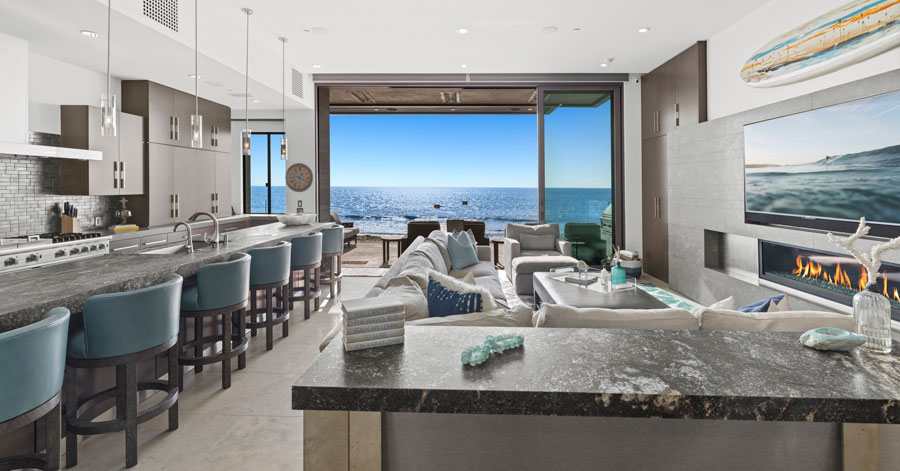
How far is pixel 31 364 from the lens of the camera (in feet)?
4.89

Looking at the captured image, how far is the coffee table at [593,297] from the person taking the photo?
367cm

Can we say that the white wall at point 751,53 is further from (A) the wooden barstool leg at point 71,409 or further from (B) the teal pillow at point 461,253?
(A) the wooden barstool leg at point 71,409

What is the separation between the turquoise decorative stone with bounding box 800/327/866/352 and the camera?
1292 mm

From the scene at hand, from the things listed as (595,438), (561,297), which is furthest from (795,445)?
(561,297)

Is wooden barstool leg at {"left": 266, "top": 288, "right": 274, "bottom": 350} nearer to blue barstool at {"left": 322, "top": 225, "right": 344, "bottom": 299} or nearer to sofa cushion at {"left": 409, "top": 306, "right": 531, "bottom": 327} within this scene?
blue barstool at {"left": 322, "top": 225, "right": 344, "bottom": 299}

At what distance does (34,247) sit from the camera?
137 inches

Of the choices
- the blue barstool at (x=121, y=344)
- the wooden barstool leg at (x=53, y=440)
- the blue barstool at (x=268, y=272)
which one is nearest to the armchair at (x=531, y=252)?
the blue barstool at (x=268, y=272)

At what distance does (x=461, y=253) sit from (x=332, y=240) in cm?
150

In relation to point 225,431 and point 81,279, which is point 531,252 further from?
point 81,279

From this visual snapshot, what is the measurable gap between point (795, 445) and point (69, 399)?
2739mm

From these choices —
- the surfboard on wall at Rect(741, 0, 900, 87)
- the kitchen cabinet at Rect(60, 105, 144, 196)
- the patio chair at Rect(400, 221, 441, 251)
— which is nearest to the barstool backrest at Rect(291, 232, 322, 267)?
the kitchen cabinet at Rect(60, 105, 144, 196)

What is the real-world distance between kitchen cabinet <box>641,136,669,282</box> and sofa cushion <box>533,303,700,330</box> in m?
4.98

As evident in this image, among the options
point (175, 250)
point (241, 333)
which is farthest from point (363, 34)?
point (241, 333)

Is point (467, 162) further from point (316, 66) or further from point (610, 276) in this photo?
point (610, 276)
